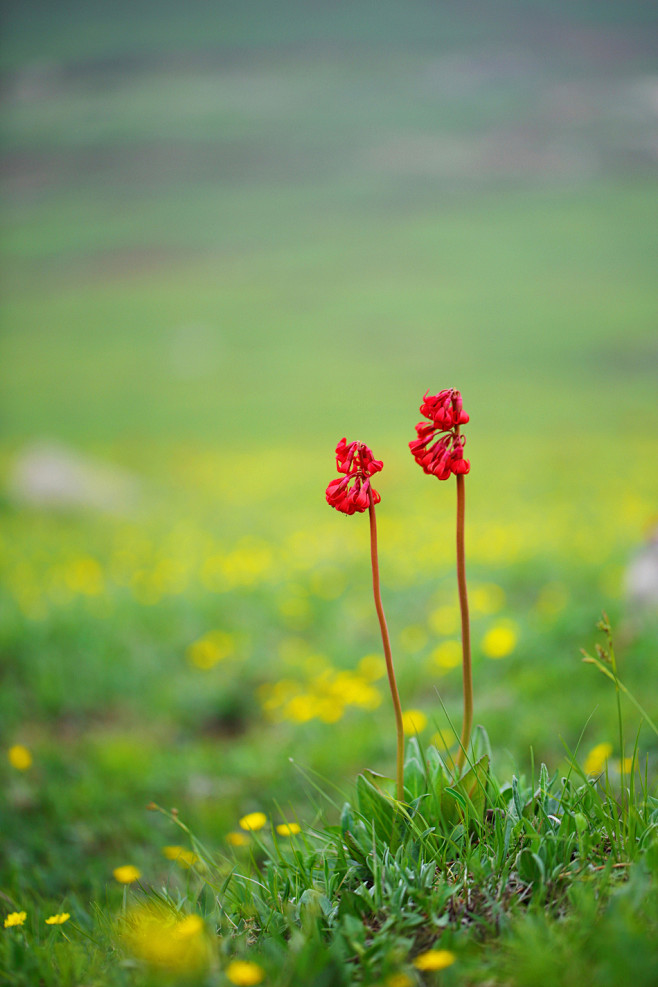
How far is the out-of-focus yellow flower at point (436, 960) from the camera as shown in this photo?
1074 mm

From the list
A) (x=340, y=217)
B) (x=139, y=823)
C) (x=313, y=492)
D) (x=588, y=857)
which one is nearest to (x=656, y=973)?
(x=588, y=857)

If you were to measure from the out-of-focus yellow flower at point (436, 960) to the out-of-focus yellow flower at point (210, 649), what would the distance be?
2.75 meters

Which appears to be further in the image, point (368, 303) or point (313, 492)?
point (368, 303)

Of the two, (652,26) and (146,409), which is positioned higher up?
(652,26)

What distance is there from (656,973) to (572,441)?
9.55 meters

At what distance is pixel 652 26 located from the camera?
7328 mm

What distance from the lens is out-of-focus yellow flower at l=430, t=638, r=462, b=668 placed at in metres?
3.37

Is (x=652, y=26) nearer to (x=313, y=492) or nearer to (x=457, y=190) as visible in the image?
(x=313, y=492)

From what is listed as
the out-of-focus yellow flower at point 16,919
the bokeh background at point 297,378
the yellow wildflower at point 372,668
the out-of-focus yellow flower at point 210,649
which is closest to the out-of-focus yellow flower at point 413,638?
the bokeh background at point 297,378

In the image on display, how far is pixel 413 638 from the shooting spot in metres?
3.95

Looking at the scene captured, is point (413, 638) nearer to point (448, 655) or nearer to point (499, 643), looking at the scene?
point (448, 655)

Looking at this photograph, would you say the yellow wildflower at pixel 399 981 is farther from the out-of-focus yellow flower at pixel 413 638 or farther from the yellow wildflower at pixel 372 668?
the out-of-focus yellow flower at pixel 413 638

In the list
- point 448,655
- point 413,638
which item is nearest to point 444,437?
point 448,655

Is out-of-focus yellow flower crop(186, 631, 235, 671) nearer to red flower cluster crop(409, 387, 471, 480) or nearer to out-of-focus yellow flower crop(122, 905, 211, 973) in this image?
out-of-focus yellow flower crop(122, 905, 211, 973)
